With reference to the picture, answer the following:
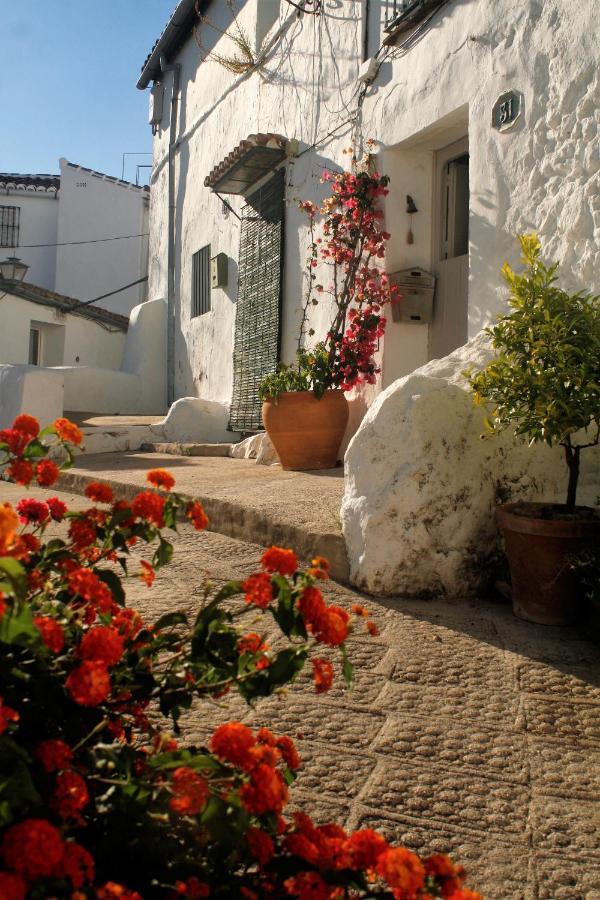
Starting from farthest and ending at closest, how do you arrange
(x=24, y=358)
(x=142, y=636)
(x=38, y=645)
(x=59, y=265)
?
(x=59, y=265)
(x=24, y=358)
(x=142, y=636)
(x=38, y=645)

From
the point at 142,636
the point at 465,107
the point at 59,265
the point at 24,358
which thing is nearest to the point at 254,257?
the point at 465,107

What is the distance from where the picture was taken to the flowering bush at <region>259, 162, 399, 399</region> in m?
5.46

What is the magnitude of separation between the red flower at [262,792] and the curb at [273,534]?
2.12 meters

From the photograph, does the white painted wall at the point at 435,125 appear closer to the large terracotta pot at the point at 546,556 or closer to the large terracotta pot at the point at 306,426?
the large terracotta pot at the point at 306,426

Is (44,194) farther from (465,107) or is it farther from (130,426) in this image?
(465,107)

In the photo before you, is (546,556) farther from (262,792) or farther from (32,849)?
(32,849)

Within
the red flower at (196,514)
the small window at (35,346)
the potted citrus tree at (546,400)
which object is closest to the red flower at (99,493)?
the red flower at (196,514)

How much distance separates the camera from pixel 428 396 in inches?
127

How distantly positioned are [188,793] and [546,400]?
7.11ft

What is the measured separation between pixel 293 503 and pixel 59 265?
18252 millimetres

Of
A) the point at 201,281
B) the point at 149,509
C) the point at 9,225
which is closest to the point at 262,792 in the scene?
the point at 149,509

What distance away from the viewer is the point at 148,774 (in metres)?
0.95

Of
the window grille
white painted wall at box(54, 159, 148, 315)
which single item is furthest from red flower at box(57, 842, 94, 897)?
the window grille

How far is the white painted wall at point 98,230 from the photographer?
20.0 m
